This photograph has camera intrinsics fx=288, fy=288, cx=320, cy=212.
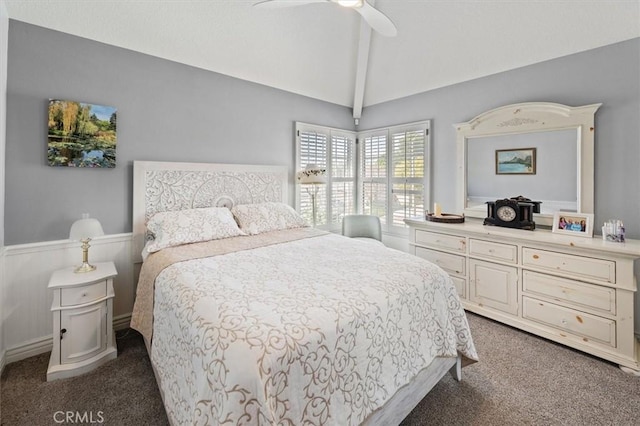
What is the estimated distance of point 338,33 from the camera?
3.35m

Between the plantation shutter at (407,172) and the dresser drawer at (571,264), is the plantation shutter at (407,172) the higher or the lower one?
the higher one

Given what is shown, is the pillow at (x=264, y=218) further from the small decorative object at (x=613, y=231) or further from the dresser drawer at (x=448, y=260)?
the small decorative object at (x=613, y=231)

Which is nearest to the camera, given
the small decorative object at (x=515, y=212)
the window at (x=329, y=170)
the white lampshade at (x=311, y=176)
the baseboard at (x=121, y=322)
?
the baseboard at (x=121, y=322)

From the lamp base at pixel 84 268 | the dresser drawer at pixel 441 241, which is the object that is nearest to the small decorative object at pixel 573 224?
the dresser drawer at pixel 441 241

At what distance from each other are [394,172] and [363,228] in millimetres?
969

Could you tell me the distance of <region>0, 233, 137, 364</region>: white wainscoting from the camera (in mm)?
2229

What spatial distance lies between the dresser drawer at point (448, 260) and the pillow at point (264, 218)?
1.49 metres

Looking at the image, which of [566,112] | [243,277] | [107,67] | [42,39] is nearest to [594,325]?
[566,112]

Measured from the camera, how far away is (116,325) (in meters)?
2.70

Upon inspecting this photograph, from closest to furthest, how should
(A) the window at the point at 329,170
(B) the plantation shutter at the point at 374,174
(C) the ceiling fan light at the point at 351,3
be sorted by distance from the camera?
(C) the ceiling fan light at the point at 351,3 → (A) the window at the point at 329,170 → (B) the plantation shutter at the point at 374,174

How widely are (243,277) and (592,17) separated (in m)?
3.44

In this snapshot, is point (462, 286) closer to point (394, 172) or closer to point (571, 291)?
point (571, 291)

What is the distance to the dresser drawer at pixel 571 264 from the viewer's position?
218cm

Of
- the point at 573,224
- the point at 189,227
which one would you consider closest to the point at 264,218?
the point at 189,227
